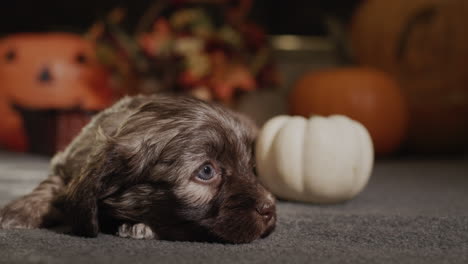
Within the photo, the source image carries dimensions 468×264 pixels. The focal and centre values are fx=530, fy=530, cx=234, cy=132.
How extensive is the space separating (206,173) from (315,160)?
2.82ft

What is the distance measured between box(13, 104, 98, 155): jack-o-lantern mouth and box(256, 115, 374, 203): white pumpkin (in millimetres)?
2108

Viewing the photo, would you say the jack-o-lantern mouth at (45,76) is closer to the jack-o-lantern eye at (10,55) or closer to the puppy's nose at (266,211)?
the jack-o-lantern eye at (10,55)

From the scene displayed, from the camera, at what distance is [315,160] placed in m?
2.89

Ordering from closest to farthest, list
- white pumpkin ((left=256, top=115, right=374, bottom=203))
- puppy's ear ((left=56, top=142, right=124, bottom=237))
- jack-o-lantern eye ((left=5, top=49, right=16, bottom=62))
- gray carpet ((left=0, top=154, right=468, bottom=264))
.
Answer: gray carpet ((left=0, top=154, right=468, bottom=264)), puppy's ear ((left=56, top=142, right=124, bottom=237)), white pumpkin ((left=256, top=115, right=374, bottom=203)), jack-o-lantern eye ((left=5, top=49, right=16, bottom=62))

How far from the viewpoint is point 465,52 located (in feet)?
17.1

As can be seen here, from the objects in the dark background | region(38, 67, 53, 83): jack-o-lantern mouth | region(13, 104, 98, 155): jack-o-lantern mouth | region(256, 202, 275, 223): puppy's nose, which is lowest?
region(13, 104, 98, 155): jack-o-lantern mouth

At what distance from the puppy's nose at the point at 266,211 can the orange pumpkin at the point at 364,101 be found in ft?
9.18

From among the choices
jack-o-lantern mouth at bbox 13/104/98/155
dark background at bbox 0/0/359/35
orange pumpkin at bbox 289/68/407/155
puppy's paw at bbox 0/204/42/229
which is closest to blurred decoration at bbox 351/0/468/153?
orange pumpkin at bbox 289/68/407/155

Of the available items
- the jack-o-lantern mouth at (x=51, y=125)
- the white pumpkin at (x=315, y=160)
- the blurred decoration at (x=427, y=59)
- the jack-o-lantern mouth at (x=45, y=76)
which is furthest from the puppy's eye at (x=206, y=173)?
the blurred decoration at (x=427, y=59)

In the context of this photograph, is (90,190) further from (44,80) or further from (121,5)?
(121,5)

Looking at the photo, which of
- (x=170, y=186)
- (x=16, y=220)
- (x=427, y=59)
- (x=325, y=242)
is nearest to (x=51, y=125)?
(x=16, y=220)

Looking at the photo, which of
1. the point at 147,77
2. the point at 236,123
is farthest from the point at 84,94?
the point at 236,123

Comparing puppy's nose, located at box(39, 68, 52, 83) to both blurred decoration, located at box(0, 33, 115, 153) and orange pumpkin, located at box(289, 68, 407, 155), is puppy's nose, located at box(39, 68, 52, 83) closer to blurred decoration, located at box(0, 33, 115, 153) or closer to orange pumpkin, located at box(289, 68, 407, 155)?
blurred decoration, located at box(0, 33, 115, 153)

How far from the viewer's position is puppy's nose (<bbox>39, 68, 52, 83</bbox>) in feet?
17.3
